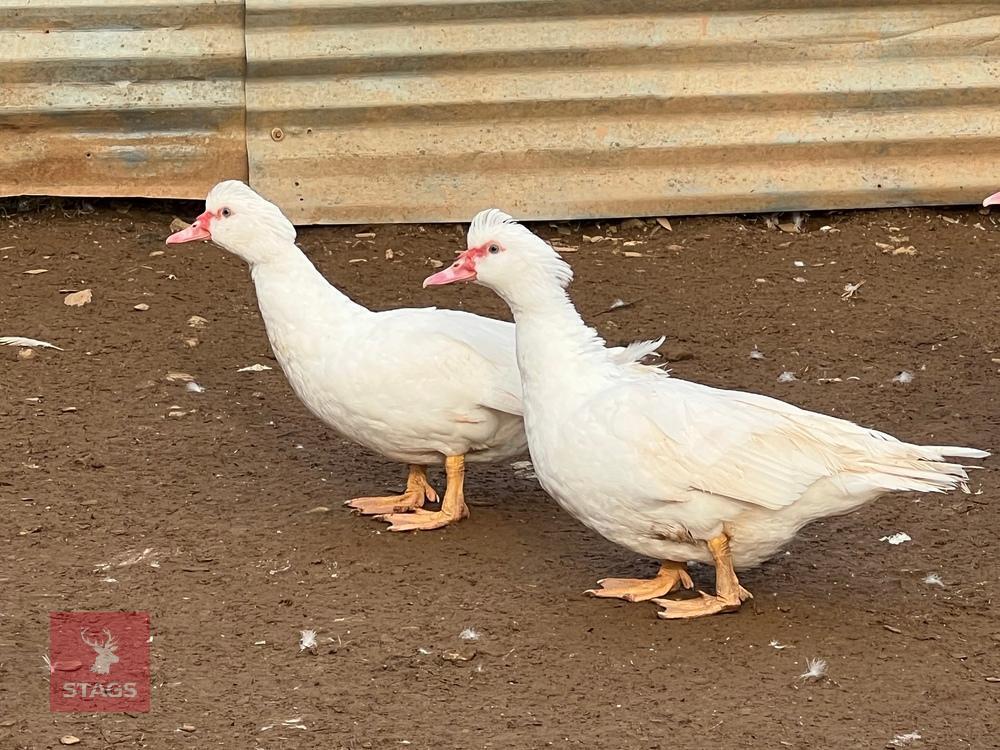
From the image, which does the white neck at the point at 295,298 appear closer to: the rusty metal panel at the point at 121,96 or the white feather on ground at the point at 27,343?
the white feather on ground at the point at 27,343

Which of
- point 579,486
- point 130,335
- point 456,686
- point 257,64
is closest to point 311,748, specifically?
point 456,686

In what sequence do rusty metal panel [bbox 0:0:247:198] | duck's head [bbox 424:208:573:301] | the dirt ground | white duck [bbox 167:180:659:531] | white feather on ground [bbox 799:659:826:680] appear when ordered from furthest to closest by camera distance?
rusty metal panel [bbox 0:0:247:198] < white duck [bbox 167:180:659:531] < duck's head [bbox 424:208:573:301] < white feather on ground [bbox 799:659:826:680] < the dirt ground

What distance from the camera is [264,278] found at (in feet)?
17.0

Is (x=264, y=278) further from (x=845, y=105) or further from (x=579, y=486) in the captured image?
(x=845, y=105)

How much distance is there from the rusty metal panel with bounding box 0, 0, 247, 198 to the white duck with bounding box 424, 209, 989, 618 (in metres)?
3.24

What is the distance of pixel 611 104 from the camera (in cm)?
753

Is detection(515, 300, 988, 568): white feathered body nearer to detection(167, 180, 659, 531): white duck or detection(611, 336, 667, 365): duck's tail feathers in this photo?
detection(611, 336, 667, 365): duck's tail feathers

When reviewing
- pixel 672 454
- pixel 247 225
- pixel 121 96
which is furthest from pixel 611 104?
pixel 672 454

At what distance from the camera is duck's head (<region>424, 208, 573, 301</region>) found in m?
4.63

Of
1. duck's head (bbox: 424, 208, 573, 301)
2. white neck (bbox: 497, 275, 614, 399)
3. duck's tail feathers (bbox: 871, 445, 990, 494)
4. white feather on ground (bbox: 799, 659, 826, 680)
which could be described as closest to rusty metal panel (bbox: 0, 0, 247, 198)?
duck's head (bbox: 424, 208, 573, 301)

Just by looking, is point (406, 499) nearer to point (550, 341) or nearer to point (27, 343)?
point (550, 341)

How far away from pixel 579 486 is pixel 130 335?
3002 mm

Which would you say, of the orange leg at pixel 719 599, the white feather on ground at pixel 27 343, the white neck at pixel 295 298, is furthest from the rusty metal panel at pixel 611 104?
the orange leg at pixel 719 599

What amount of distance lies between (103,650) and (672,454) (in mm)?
1712
